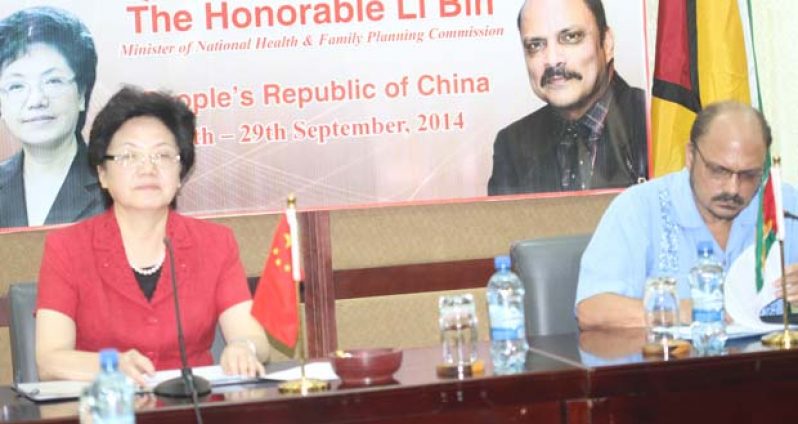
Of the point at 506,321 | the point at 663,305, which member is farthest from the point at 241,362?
the point at 663,305

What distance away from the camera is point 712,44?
14.3 ft

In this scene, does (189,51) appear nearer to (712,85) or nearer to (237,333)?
(237,333)

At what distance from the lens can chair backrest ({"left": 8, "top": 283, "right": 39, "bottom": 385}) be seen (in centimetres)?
317

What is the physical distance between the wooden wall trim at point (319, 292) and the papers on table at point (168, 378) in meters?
1.31

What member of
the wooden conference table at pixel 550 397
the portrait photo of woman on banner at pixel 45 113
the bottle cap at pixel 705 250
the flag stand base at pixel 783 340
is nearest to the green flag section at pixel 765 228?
the bottle cap at pixel 705 250

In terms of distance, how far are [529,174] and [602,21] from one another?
0.53 metres

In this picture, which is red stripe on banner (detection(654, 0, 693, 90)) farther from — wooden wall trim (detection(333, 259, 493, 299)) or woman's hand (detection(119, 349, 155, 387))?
woman's hand (detection(119, 349, 155, 387))

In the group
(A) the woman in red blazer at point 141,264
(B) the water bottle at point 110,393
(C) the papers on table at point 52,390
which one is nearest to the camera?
(B) the water bottle at point 110,393

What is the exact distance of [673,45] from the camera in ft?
14.3

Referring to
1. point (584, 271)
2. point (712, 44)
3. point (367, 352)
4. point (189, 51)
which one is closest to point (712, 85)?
point (712, 44)

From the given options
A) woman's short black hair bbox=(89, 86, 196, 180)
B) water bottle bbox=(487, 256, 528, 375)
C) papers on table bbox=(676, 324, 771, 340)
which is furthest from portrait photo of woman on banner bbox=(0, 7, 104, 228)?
papers on table bbox=(676, 324, 771, 340)

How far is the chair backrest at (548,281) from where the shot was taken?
135 inches

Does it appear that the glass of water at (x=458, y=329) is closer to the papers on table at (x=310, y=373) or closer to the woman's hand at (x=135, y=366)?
the papers on table at (x=310, y=373)

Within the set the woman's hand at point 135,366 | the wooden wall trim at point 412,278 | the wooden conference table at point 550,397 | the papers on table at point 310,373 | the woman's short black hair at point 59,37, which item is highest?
the woman's short black hair at point 59,37
